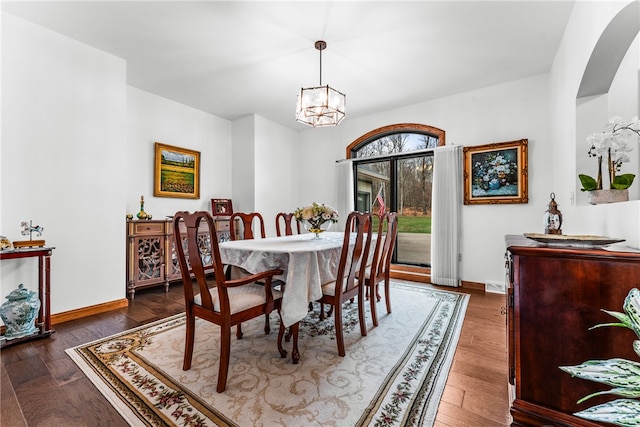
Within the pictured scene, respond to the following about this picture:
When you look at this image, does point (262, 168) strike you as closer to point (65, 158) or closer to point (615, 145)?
point (65, 158)

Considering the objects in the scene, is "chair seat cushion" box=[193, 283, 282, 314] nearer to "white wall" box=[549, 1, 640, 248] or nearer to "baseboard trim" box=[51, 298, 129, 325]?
"baseboard trim" box=[51, 298, 129, 325]

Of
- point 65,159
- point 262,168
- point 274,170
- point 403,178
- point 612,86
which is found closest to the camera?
point 612,86

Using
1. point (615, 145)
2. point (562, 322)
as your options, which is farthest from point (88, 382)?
point (615, 145)

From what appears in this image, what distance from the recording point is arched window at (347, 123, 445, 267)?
4.47m

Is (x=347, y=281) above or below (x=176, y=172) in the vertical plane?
below

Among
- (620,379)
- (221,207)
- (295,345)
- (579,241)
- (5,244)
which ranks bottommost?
(295,345)

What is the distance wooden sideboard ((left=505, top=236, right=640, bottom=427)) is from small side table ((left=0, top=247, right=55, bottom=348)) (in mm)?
3336

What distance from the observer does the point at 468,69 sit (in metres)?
3.34

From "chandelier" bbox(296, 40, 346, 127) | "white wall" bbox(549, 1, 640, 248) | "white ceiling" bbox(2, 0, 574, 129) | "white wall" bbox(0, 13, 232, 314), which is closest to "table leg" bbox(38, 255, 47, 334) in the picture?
"white wall" bbox(0, 13, 232, 314)

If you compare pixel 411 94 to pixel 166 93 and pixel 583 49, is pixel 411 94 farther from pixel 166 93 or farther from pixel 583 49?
pixel 166 93

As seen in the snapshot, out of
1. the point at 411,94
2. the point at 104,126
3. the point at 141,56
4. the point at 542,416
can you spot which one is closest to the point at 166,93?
the point at 141,56

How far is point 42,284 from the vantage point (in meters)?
2.42

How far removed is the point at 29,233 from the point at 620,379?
3754 mm

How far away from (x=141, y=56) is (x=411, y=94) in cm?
343
